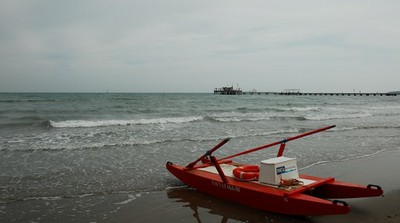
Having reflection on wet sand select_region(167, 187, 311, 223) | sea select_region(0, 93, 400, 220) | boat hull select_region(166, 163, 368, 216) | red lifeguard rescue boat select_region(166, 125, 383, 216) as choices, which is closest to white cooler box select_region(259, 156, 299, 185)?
red lifeguard rescue boat select_region(166, 125, 383, 216)

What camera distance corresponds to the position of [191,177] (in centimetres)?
725

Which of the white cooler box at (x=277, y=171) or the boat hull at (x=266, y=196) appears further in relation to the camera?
the white cooler box at (x=277, y=171)

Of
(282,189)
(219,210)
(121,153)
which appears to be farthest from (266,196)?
(121,153)

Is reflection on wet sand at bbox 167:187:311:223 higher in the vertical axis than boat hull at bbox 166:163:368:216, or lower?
lower

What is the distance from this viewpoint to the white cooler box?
600 cm

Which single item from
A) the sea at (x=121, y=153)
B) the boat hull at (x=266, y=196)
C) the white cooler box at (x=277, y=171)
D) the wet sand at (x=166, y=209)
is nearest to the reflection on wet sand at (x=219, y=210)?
the wet sand at (x=166, y=209)

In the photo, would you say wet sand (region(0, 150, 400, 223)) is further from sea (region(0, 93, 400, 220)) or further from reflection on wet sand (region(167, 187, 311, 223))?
sea (region(0, 93, 400, 220))

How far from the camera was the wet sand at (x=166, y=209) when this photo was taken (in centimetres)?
562

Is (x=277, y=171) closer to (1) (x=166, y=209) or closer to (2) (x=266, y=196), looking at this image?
(2) (x=266, y=196)

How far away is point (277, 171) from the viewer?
601 centimetres

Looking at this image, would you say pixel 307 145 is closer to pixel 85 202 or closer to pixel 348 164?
pixel 348 164

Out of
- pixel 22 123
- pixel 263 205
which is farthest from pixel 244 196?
pixel 22 123

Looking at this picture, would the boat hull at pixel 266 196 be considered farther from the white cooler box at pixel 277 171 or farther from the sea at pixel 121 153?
the sea at pixel 121 153

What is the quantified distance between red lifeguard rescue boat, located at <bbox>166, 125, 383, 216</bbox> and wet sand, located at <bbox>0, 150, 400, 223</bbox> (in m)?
0.22
